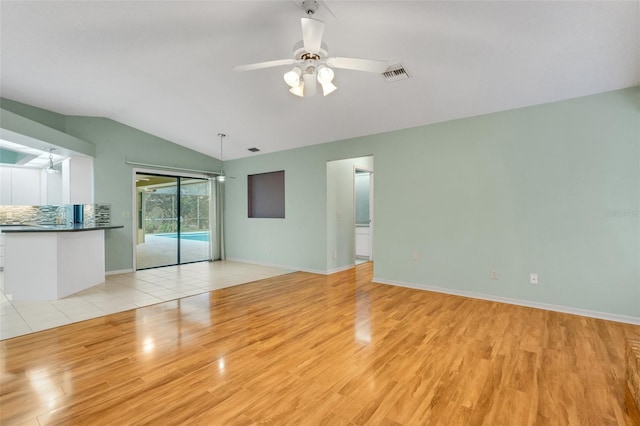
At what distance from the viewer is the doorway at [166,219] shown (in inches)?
264

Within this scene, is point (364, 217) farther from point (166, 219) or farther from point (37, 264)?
point (37, 264)

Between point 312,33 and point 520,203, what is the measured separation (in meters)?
3.47

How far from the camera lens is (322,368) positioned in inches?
92.1

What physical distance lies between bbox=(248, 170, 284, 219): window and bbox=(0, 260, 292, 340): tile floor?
4.37ft

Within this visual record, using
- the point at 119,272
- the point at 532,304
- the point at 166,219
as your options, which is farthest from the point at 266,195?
the point at 532,304

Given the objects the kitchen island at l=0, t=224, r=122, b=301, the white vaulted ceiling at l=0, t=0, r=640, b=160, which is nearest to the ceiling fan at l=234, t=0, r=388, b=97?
the white vaulted ceiling at l=0, t=0, r=640, b=160

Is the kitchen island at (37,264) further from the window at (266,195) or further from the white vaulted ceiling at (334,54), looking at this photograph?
the window at (266,195)

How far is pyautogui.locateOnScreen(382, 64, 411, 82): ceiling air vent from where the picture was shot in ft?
11.0

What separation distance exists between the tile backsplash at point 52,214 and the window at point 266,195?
299 cm

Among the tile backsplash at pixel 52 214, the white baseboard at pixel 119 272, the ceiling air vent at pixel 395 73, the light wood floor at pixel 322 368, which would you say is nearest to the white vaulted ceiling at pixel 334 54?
the ceiling air vent at pixel 395 73

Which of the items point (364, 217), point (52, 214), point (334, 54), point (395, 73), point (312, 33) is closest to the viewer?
point (312, 33)

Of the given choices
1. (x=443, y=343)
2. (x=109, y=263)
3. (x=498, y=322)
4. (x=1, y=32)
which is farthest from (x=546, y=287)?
(x=109, y=263)

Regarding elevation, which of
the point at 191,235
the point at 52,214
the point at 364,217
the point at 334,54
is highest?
the point at 334,54

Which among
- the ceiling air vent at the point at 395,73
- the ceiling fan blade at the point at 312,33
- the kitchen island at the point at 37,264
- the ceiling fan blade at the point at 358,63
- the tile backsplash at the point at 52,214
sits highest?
the ceiling air vent at the point at 395,73
